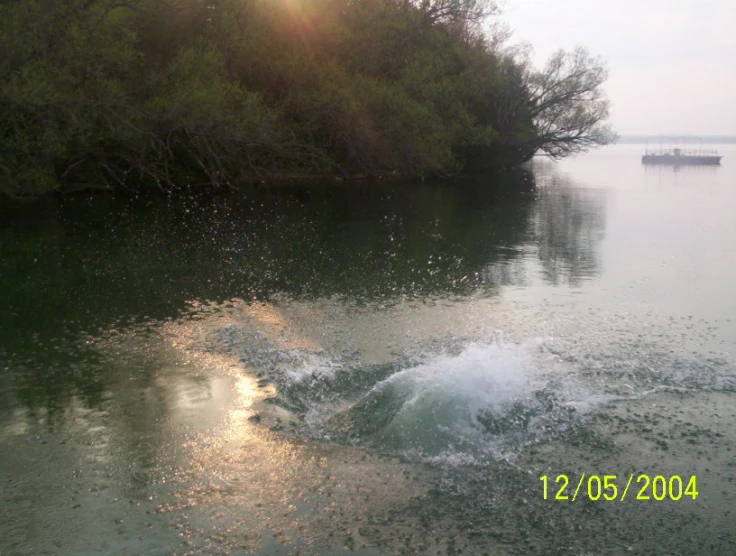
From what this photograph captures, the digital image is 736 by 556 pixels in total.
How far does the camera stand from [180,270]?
1305cm

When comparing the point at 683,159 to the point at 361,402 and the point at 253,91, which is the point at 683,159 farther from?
the point at 361,402

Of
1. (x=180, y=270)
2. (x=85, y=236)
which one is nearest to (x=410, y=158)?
(x=85, y=236)

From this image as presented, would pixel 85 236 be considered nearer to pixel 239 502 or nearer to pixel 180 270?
pixel 180 270

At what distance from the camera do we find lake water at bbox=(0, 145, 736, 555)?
4.96 m

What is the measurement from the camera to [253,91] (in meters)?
29.2

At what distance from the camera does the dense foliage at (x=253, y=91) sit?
21562mm

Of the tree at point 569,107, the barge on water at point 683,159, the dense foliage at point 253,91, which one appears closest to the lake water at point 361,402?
the dense foliage at point 253,91

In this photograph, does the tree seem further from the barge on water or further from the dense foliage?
the barge on water

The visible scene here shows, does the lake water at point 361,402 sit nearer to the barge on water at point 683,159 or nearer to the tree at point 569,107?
the tree at point 569,107

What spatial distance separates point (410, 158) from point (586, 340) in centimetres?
2546

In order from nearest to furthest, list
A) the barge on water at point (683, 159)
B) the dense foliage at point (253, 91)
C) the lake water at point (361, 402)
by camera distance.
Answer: the lake water at point (361, 402)
the dense foliage at point (253, 91)
the barge on water at point (683, 159)

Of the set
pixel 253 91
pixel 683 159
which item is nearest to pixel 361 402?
pixel 253 91

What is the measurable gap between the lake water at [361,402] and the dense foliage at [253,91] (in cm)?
868

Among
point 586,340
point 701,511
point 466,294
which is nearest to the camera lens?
point 701,511
